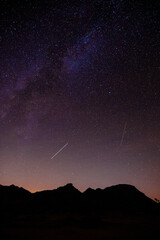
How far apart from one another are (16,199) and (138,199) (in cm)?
3850

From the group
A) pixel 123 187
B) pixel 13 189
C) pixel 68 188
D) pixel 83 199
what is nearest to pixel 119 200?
pixel 123 187

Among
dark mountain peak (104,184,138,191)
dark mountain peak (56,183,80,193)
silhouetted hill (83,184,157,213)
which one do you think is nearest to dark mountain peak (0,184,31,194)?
dark mountain peak (56,183,80,193)

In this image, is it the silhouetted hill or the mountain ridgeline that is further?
the mountain ridgeline

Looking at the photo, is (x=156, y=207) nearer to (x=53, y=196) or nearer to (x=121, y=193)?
(x=121, y=193)

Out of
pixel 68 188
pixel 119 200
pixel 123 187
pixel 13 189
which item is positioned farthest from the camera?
pixel 68 188

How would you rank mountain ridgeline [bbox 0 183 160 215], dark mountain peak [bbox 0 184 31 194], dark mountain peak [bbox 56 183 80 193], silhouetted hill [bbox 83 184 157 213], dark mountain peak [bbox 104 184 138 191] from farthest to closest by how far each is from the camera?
1. dark mountain peak [bbox 56 183 80 193]
2. dark mountain peak [bbox 104 184 138 191]
3. dark mountain peak [bbox 0 184 31 194]
4. mountain ridgeline [bbox 0 183 160 215]
5. silhouetted hill [bbox 83 184 157 213]

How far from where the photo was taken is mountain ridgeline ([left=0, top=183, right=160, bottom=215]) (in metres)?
41.1

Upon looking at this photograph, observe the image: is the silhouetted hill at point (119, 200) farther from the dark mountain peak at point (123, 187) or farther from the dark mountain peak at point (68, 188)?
the dark mountain peak at point (68, 188)

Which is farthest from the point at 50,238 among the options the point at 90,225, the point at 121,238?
the point at 90,225

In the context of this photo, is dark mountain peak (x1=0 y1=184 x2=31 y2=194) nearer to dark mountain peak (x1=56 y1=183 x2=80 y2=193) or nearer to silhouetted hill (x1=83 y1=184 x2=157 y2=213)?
dark mountain peak (x1=56 y1=183 x2=80 y2=193)

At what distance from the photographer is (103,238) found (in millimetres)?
11688

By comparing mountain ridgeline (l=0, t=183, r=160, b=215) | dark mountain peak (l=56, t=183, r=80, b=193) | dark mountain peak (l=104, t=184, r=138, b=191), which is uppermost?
dark mountain peak (l=104, t=184, r=138, b=191)

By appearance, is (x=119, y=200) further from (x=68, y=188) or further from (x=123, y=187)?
(x=68, y=188)

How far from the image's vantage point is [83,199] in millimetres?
49000
